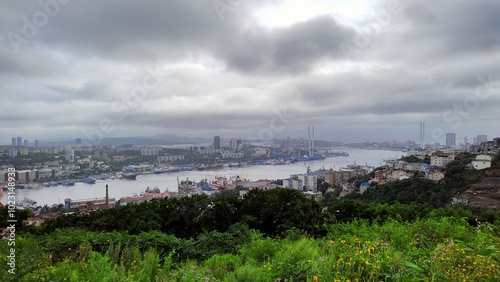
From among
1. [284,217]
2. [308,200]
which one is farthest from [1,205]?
[308,200]

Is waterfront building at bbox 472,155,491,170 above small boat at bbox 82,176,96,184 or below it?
above

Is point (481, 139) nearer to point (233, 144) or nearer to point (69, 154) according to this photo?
point (233, 144)

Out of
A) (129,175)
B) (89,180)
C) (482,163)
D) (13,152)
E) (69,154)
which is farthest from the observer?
(129,175)

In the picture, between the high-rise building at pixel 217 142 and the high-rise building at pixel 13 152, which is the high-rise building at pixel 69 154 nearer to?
the high-rise building at pixel 13 152

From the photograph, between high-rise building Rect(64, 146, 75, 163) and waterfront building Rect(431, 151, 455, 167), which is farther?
waterfront building Rect(431, 151, 455, 167)

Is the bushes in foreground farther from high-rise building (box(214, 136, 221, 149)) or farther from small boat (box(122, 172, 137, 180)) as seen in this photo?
high-rise building (box(214, 136, 221, 149))

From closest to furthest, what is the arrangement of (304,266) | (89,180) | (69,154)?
1. (304,266)
2. (89,180)
3. (69,154)

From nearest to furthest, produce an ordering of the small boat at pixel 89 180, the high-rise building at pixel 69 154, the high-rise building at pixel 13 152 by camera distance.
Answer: the high-rise building at pixel 13 152, the small boat at pixel 89 180, the high-rise building at pixel 69 154

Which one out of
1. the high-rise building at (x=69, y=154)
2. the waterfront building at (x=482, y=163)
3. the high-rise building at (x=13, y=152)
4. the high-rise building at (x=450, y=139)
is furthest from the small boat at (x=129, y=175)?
the high-rise building at (x=450, y=139)

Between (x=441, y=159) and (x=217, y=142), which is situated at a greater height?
(x=217, y=142)

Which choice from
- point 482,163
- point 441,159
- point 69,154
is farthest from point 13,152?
point 441,159

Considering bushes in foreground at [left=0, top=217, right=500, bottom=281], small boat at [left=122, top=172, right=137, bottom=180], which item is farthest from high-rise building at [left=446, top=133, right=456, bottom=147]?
bushes in foreground at [left=0, top=217, right=500, bottom=281]

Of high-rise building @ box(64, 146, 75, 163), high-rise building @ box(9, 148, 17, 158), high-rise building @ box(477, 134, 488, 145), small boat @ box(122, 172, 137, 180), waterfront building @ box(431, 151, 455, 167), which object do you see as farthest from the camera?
high-rise building @ box(477, 134, 488, 145)
